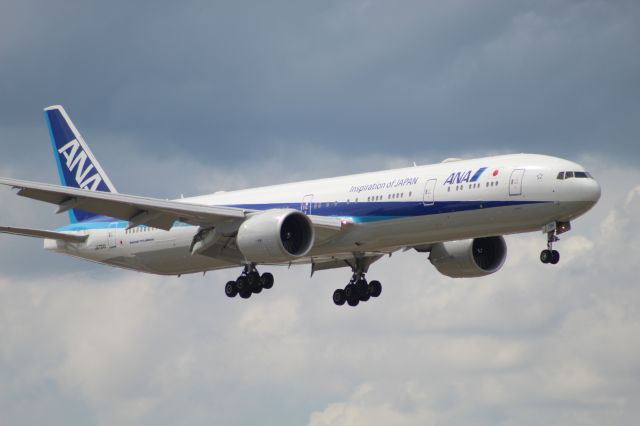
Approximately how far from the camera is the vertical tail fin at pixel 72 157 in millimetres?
75688

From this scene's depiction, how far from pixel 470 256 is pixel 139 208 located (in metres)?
17.2

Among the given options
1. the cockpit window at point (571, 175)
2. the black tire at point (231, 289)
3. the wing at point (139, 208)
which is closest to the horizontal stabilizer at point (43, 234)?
the wing at point (139, 208)

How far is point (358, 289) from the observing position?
6806 centimetres

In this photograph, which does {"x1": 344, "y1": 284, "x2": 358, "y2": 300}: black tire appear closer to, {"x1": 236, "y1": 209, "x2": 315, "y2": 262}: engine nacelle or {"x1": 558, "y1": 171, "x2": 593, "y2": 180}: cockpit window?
{"x1": 236, "y1": 209, "x2": 315, "y2": 262}: engine nacelle

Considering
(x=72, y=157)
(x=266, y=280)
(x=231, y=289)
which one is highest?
(x=72, y=157)

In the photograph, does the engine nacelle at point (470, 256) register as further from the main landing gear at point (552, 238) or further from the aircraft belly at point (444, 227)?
the main landing gear at point (552, 238)

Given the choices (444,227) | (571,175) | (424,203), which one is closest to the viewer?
(571,175)

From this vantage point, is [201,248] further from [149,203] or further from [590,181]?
[590,181]

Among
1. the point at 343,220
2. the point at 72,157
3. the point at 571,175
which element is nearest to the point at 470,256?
the point at 343,220

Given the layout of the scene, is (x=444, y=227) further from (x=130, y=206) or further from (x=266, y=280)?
(x=130, y=206)

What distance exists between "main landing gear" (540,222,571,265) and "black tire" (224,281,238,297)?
16450mm

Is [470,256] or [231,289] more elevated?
[470,256]

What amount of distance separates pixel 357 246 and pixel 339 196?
2.63 metres

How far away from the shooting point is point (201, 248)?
62875 mm
